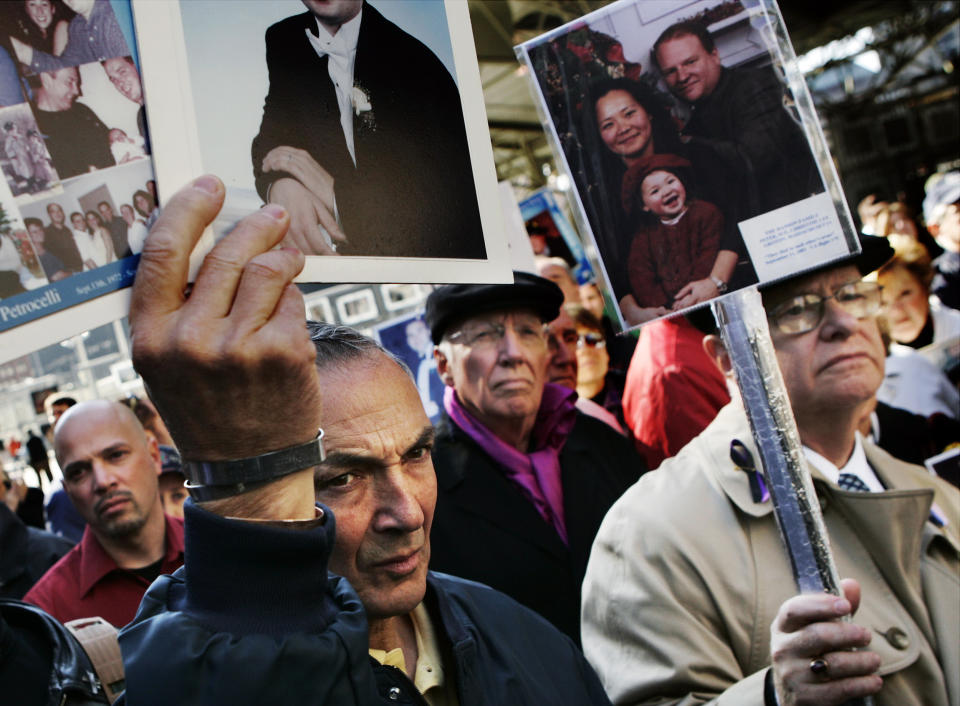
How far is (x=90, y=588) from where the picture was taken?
2.66m

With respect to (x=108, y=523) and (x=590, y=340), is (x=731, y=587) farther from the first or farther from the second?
(x=590, y=340)

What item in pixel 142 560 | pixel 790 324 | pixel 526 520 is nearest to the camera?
pixel 790 324

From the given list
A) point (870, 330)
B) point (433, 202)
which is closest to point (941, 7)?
point (870, 330)

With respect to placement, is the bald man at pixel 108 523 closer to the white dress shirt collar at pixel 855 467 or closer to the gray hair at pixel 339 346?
the gray hair at pixel 339 346

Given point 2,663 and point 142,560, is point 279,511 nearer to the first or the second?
point 2,663

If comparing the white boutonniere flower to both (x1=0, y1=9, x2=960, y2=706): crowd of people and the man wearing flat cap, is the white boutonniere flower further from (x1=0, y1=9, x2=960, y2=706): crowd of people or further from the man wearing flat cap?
the man wearing flat cap

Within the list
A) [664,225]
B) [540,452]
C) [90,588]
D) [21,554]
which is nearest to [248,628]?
[664,225]

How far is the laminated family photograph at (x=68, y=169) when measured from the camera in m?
0.77

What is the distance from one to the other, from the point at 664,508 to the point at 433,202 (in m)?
1.06

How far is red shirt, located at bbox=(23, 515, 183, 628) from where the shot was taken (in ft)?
8.56

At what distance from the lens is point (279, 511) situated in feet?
2.91

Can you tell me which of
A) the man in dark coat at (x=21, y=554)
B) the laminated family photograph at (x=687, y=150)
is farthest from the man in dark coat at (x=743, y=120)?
the man in dark coat at (x=21, y=554)

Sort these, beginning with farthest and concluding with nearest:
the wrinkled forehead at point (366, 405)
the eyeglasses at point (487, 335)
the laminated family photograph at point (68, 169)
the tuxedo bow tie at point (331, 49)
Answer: the eyeglasses at point (487, 335) < the wrinkled forehead at point (366, 405) < the tuxedo bow tie at point (331, 49) < the laminated family photograph at point (68, 169)

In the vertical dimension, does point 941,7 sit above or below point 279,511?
above
